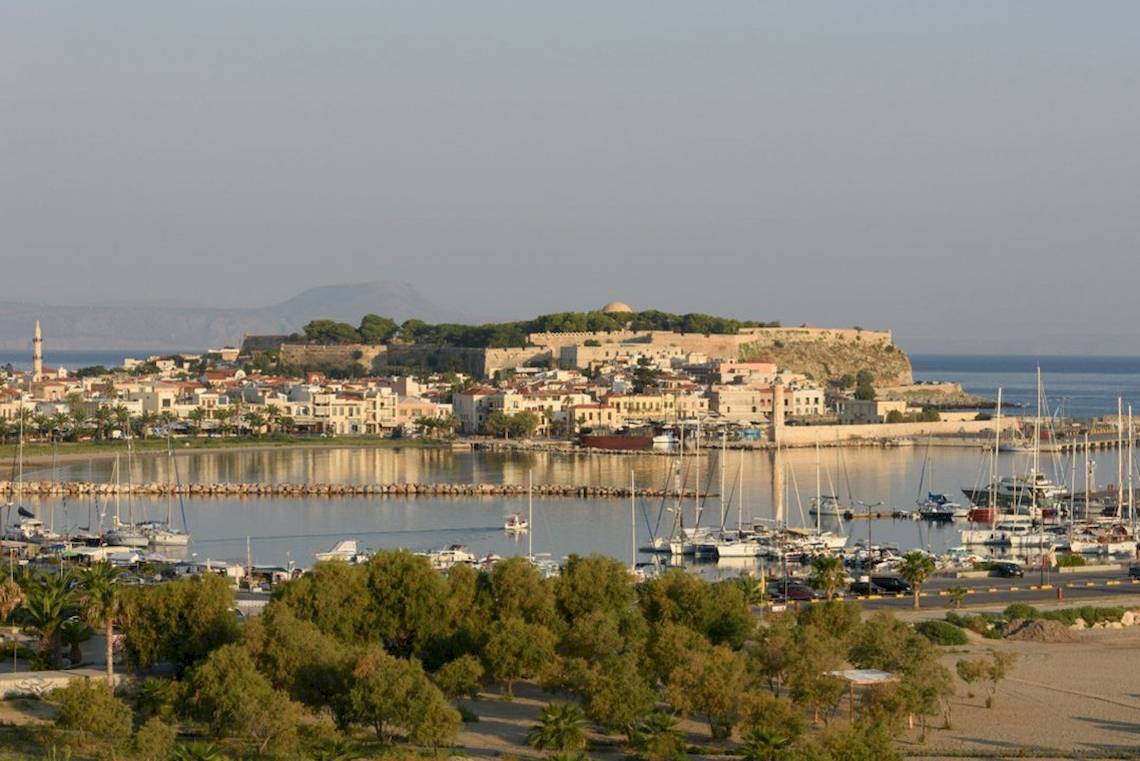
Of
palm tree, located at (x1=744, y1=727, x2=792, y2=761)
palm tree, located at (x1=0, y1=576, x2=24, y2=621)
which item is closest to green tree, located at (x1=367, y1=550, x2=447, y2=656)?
palm tree, located at (x1=0, y1=576, x2=24, y2=621)

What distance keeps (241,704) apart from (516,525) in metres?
19.7

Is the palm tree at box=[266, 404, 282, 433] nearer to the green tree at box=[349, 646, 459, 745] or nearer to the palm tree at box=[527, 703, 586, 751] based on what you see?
the green tree at box=[349, 646, 459, 745]

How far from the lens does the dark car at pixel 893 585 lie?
2578cm

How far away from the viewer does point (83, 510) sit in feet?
130

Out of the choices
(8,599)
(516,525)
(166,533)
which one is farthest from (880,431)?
(8,599)

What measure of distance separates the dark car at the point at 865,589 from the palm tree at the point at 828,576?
4.27 feet

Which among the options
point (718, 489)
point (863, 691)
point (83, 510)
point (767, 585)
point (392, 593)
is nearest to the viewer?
point (863, 691)

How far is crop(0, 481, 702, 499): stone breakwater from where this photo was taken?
42.4 metres

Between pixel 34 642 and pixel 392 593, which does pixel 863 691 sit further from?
pixel 34 642

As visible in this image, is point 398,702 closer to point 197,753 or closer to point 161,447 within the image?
point 197,753

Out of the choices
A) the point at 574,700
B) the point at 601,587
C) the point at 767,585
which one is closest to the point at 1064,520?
the point at 767,585

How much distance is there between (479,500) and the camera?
42031 millimetres

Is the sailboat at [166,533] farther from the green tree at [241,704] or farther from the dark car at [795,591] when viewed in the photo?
the green tree at [241,704]

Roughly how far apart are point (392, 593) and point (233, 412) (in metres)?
43.4
